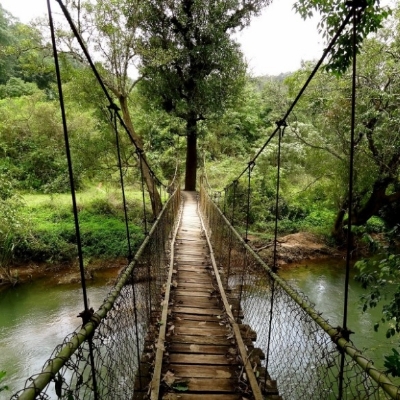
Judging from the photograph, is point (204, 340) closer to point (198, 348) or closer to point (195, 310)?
point (198, 348)

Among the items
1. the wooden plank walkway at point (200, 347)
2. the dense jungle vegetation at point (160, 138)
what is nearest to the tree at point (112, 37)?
the dense jungle vegetation at point (160, 138)

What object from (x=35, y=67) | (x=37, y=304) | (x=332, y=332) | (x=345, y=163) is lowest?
(x=37, y=304)

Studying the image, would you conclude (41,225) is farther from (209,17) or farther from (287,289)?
(287,289)

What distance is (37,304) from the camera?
5.35 meters

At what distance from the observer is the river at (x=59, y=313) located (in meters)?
3.92

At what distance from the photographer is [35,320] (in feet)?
15.8

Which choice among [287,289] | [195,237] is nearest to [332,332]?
[287,289]

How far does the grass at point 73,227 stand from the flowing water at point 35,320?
2.47ft

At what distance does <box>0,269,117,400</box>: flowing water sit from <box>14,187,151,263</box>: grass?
752mm

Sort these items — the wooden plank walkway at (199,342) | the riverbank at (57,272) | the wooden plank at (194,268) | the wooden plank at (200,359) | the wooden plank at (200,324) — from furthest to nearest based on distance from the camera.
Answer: the riverbank at (57,272) → the wooden plank at (194,268) → the wooden plank at (200,324) → the wooden plank at (200,359) → the wooden plank walkway at (199,342)

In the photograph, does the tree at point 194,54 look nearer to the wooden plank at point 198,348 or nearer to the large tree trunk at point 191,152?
the large tree trunk at point 191,152

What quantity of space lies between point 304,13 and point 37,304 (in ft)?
18.0

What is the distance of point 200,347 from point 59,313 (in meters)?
3.79

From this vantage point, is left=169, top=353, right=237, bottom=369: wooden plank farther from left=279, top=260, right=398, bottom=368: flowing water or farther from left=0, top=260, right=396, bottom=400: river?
left=0, top=260, right=396, bottom=400: river
